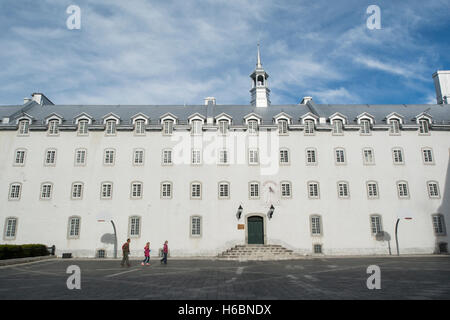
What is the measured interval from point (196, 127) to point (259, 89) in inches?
489

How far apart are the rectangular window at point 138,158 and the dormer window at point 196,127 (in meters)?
6.04

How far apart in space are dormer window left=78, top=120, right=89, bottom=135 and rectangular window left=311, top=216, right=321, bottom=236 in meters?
26.1

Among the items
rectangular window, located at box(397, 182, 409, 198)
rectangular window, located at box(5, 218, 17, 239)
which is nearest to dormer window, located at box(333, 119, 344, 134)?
rectangular window, located at box(397, 182, 409, 198)

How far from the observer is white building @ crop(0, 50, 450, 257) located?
29625mm

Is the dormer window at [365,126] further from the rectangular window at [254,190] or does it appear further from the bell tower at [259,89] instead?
the rectangular window at [254,190]

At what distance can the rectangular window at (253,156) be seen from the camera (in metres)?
31.3

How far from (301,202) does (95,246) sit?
21.3 m

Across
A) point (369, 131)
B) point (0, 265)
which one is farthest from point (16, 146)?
point (369, 131)

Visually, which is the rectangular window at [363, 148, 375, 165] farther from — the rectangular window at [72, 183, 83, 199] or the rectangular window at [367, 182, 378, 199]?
the rectangular window at [72, 183, 83, 199]

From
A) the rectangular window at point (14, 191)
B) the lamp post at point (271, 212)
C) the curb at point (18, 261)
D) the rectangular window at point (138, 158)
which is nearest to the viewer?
the curb at point (18, 261)

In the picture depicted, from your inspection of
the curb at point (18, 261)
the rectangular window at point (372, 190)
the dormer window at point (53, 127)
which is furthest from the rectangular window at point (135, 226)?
the rectangular window at point (372, 190)
